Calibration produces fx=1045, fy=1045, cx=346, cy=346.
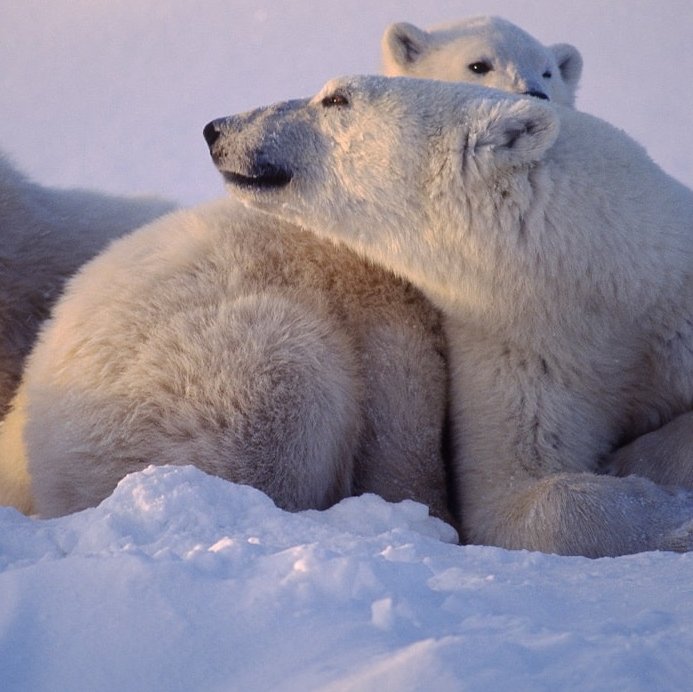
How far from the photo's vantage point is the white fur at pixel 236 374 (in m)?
3.25

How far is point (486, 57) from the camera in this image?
5.47m

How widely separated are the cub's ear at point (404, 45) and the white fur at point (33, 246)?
1.80 m

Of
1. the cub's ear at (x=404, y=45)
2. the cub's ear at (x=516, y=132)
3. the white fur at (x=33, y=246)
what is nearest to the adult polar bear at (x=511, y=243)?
the cub's ear at (x=516, y=132)

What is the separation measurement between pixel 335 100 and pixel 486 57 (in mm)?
2102

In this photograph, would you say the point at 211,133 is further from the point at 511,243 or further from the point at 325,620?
the point at 325,620

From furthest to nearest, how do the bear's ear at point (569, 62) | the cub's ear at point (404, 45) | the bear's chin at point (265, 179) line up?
the bear's ear at point (569, 62), the cub's ear at point (404, 45), the bear's chin at point (265, 179)

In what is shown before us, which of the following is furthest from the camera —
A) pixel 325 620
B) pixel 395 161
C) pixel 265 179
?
pixel 265 179

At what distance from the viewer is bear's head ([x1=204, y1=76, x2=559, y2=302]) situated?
330 cm

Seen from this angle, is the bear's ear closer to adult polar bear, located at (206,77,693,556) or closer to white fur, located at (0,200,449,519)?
adult polar bear, located at (206,77,693,556)

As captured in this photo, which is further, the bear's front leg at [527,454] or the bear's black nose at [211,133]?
the bear's black nose at [211,133]

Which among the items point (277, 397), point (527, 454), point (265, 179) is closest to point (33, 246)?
point (265, 179)

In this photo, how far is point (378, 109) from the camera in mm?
3508

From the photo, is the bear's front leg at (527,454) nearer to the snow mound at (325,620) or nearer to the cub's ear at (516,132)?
the cub's ear at (516,132)

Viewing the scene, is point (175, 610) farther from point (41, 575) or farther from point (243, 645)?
point (41, 575)
